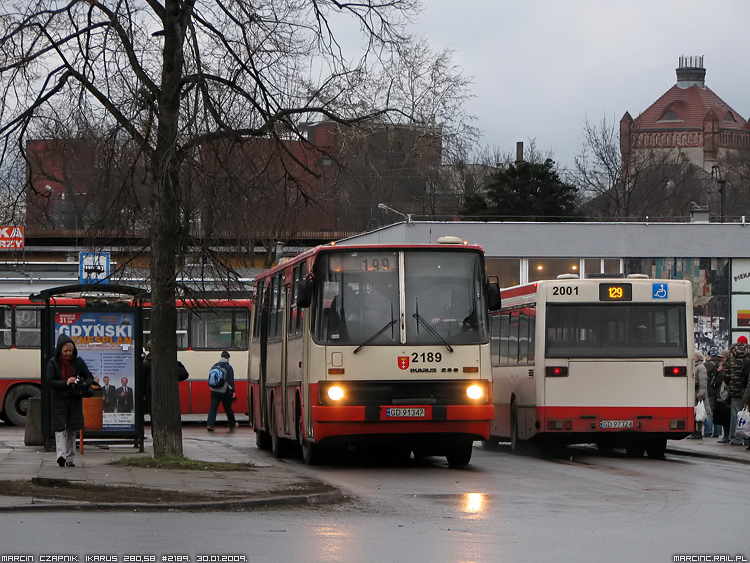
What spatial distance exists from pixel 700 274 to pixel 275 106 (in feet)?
108

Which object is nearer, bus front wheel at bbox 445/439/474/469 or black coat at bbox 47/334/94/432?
black coat at bbox 47/334/94/432

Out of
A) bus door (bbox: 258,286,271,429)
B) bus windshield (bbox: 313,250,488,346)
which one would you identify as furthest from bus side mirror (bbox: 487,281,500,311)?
bus door (bbox: 258,286,271,429)

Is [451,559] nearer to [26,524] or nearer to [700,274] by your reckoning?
[26,524]

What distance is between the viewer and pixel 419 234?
160 feet

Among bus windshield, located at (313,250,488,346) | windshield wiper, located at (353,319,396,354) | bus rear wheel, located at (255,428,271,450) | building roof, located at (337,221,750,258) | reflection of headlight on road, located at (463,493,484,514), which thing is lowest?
reflection of headlight on road, located at (463,493,484,514)

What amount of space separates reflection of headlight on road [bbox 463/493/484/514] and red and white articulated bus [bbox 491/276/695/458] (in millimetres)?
7226

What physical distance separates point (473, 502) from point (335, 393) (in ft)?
15.5

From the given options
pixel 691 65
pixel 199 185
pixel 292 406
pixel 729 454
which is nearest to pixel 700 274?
pixel 729 454

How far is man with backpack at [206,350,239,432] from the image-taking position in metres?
32.4

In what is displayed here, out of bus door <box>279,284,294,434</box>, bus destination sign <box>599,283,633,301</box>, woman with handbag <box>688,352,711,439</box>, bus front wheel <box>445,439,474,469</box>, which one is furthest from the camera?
woman with handbag <box>688,352,711,439</box>

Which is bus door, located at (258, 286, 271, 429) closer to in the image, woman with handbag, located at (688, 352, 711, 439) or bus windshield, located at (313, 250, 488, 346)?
bus windshield, located at (313, 250, 488, 346)

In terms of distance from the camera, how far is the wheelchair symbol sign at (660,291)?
2267 centimetres

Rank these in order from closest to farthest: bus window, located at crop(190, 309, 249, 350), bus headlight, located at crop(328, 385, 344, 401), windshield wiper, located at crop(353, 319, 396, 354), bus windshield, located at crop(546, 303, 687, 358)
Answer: bus headlight, located at crop(328, 385, 344, 401) → windshield wiper, located at crop(353, 319, 396, 354) → bus windshield, located at crop(546, 303, 687, 358) → bus window, located at crop(190, 309, 249, 350)

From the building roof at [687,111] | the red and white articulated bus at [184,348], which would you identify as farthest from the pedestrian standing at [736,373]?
the building roof at [687,111]
